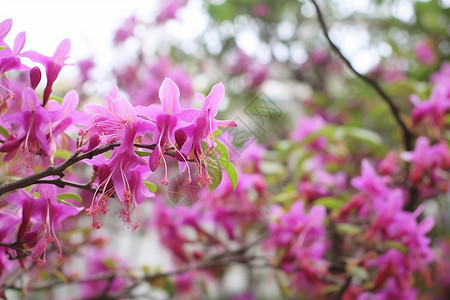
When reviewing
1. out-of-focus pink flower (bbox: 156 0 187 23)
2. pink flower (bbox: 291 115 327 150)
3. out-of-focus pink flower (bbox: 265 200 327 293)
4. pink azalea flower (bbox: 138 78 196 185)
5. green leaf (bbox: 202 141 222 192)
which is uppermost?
pink azalea flower (bbox: 138 78 196 185)

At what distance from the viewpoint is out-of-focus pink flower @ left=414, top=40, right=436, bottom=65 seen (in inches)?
64.1

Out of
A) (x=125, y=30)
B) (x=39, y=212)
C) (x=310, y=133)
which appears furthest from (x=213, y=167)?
(x=125, y=30)

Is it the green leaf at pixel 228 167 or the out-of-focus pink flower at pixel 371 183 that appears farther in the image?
the out-of-focus pink flower at pixel 371 183

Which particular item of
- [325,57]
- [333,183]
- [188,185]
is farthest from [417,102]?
[325,57]

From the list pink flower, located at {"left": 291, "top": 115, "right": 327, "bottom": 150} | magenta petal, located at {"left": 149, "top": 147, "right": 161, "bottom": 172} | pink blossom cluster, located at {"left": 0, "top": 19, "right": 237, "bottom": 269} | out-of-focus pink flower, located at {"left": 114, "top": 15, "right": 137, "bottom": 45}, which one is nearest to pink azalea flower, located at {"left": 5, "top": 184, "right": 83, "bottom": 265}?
pink blossom cluster, located at {"left": 0, "top": 19, "right": 237, "bottom": 269}

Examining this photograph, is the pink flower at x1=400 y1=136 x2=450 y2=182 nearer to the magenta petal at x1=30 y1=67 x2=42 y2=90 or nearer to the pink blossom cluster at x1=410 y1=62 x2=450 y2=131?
the pink blossom cluster at x1=410 y1=62 x2=450 y2=131

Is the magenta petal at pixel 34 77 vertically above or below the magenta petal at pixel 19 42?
below

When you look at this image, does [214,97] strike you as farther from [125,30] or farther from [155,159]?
[125,30]

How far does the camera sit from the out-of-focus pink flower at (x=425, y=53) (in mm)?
1627

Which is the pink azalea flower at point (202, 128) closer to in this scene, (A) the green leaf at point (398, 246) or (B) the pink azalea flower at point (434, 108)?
(A) the green leaf at point (398, 246)

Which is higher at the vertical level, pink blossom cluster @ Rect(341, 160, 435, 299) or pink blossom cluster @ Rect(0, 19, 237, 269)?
pink blossom cluster @ Rect(0, 19, 237, 269)

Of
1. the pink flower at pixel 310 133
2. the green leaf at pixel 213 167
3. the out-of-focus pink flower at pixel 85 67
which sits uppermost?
the green leaf at pixel 213 167

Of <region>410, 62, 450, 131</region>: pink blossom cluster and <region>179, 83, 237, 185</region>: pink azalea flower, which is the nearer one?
<region>179, 83, 237, 185</region>: pink azalea flower

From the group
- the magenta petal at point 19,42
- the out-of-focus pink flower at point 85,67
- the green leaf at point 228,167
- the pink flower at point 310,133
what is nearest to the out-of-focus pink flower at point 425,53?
the pink flower at point 310,133
